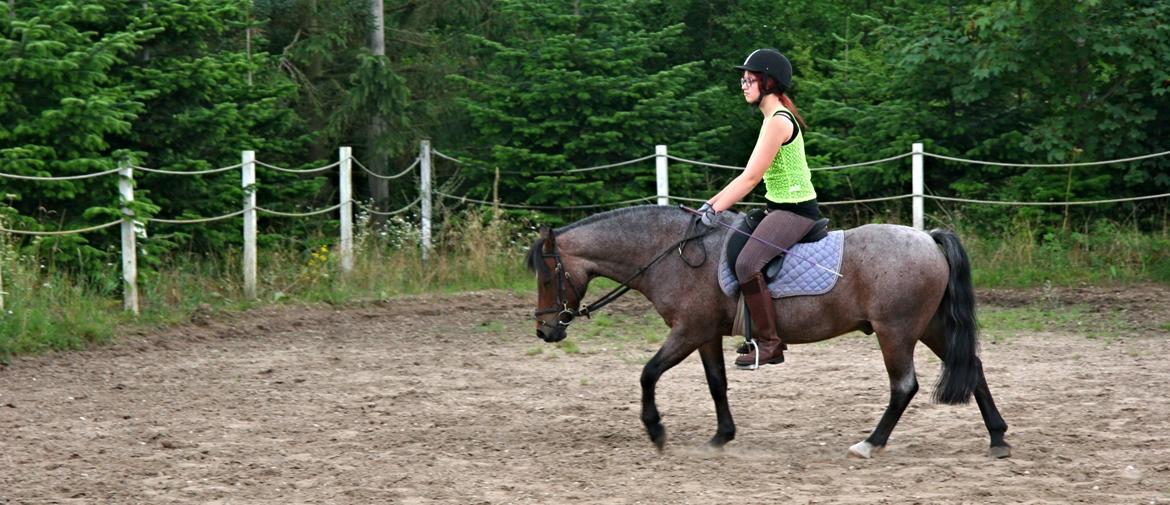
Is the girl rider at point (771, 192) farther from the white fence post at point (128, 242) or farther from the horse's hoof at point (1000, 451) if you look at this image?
the white fence post at point (128, 242)

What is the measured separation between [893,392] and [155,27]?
9.69 m

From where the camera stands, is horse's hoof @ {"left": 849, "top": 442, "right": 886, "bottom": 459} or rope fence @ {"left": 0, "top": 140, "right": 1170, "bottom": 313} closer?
horse's hoof @ {"left": 849, "top": 442, "right": 886, "bottom": 459}

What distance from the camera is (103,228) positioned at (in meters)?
12.9

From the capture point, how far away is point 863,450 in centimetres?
727

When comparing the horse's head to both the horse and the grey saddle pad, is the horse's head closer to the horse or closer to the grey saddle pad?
the horse

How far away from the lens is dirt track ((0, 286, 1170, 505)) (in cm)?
652

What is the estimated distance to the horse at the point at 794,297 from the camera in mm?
7277

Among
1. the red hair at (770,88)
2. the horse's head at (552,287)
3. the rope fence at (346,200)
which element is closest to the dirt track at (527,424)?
the horse's head at (552,287)

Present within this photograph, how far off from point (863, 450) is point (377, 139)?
40.6 feet

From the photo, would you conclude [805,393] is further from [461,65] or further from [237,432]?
[461,65]

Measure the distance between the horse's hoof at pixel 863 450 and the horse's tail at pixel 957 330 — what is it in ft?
1.44

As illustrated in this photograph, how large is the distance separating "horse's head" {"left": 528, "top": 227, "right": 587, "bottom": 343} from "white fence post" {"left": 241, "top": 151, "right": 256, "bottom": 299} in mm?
7073

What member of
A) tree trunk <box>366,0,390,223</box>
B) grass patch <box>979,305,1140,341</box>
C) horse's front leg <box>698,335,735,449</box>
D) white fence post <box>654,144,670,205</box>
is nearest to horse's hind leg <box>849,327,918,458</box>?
horse's front leg <box>698,335,735,449</box>

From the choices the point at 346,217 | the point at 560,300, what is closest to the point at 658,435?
the point at 560,300
